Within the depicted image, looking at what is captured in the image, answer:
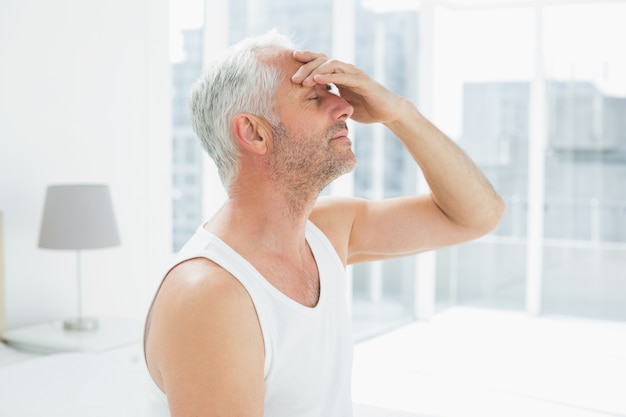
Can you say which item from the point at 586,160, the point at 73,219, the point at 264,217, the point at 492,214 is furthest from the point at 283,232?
the point at 586,160

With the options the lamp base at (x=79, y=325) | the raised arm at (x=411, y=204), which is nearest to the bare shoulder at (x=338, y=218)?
the raised arm at (x=411, y=204)

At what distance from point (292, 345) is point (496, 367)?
135 inches

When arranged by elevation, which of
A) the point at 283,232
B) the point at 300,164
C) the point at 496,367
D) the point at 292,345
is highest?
the point at 300,164

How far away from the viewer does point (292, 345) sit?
1.14 metres

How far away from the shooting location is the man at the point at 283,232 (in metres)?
1.04

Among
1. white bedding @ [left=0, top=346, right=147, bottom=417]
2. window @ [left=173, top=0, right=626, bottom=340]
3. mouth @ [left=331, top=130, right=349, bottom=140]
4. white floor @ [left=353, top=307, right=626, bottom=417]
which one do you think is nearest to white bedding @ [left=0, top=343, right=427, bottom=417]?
white bedding @ [left=0, top=346, right=147, bottom=417]

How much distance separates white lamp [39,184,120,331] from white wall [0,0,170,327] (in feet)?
0.84

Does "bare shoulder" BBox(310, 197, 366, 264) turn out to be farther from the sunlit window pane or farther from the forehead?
the sunlit window pane

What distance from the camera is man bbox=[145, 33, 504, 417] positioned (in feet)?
3.41

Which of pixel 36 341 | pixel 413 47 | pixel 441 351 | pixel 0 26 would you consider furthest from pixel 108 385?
pixel 413 47

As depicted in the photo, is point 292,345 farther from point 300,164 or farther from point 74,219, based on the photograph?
point 74,219

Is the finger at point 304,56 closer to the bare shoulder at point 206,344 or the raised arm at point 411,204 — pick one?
the raised arm at point 411,204

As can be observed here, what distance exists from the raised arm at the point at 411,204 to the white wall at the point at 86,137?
184cm

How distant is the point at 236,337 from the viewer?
104cm
